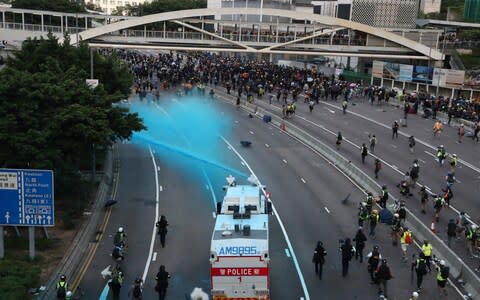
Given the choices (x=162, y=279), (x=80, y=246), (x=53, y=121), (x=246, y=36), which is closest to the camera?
(x=162, y=279)

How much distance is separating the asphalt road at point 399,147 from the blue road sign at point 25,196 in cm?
1428

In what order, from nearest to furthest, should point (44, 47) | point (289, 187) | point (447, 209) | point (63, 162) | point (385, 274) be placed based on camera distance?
point (385, 274)
point (63, 162)
point (447, 209)
point (289, 187)
point (44, 47)

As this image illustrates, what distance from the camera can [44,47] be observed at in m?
33.9

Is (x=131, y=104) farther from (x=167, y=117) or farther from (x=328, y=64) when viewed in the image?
(x=328, y=64)

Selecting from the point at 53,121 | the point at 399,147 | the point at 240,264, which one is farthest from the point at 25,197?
the point at 399,147

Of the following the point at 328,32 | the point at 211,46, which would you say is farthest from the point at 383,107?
the point at 211,46

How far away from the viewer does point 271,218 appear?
25.8 m

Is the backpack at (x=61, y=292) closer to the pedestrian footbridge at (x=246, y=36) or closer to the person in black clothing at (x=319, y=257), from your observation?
the person in black clothing at (x=319, y=257)

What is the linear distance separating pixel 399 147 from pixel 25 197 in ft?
89.7

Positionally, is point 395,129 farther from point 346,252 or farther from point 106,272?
point 106,272

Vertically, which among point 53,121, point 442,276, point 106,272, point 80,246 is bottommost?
point 80,246

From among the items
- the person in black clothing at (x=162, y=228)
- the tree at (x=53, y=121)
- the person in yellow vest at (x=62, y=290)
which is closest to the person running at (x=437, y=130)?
the tree at (x=53, y=121)

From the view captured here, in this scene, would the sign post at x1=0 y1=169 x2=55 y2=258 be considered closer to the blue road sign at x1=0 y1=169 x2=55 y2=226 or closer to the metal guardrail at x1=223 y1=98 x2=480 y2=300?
the blue road sign at x1=0 y1=169 x2=55 y2=226

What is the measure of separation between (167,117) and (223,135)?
838cm
